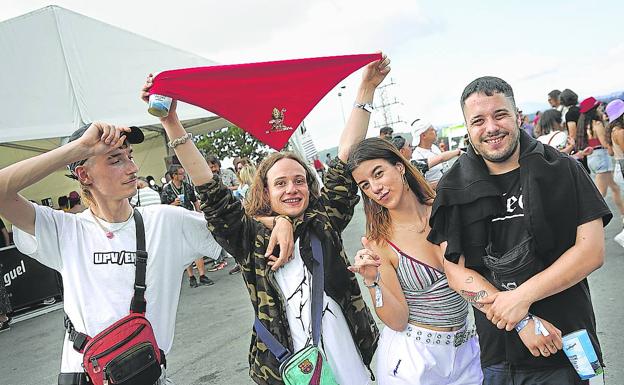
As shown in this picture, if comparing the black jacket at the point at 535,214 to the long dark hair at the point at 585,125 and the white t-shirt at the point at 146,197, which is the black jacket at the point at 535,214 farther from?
the white t-shirt at the point at 146,197

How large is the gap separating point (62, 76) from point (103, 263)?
Answer: 7.34 meters

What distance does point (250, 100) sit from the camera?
235 centimetres

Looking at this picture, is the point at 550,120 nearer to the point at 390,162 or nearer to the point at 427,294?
the point at 390,162

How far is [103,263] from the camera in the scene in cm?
205

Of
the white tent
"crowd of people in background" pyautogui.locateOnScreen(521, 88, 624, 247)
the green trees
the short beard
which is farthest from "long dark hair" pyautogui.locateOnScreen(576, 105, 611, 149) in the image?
the green trees

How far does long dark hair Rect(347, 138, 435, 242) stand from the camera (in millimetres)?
2207

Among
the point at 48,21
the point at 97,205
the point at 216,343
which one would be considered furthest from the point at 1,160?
the point at 97,205

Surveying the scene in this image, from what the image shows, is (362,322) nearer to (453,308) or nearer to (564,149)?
(453,308)

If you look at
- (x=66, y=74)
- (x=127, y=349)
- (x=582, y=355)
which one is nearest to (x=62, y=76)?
(x=66, y=74)

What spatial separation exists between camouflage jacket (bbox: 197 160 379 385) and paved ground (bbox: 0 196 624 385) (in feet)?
6.75

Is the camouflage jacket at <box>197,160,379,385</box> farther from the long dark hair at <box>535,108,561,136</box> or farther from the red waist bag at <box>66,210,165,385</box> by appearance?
the long dark hair at <box>535,108,561,136</box>

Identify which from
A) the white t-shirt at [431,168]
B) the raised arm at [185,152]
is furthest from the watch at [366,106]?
the white t-shirt at [431,168]

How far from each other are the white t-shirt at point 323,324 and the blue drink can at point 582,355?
876 mm

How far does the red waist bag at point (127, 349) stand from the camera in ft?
6.20
